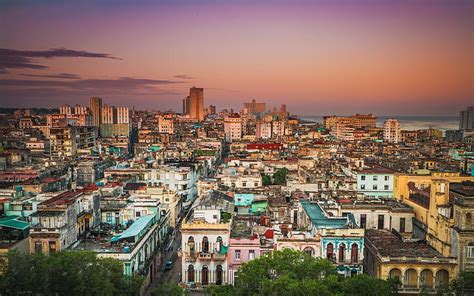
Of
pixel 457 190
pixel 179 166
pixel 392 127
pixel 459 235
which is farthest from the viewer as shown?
pixel 392 127

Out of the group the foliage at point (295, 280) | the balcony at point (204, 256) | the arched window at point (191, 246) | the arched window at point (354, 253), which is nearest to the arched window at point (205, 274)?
the balcony at point (204, 256)

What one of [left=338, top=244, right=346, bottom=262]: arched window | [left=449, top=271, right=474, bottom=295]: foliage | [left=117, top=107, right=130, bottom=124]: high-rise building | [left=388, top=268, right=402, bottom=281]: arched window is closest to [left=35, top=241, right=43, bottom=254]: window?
[left=338, top=244, right=346, bottom=262]: arched window

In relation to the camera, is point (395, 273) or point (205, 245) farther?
point (205, 245)

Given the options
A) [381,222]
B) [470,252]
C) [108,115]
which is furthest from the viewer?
[108,115]

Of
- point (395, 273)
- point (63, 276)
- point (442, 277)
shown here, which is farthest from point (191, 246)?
point (442, 277)

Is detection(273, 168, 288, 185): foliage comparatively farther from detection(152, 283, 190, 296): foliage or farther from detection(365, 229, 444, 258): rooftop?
detection(152, 283, 190, 296): foliage

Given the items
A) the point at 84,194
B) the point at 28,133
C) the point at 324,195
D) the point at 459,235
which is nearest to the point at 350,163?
the point at 324,195

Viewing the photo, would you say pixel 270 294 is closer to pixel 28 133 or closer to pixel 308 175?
pixel 308 175

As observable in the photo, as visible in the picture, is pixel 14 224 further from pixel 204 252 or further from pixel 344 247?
pixel 344 247
